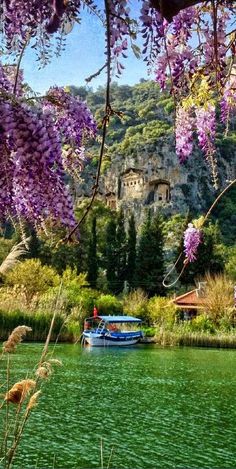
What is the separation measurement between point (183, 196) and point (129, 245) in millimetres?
20331

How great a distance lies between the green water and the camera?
887 centimetres

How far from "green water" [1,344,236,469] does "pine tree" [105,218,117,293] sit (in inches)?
940

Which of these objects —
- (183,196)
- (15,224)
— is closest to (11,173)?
(15,224)

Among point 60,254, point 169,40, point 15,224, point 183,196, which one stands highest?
point 183,196

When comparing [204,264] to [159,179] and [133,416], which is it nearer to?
[159,179]

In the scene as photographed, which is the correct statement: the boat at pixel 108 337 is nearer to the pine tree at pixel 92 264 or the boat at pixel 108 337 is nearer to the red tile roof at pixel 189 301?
the red tile roof at pixel 189 301

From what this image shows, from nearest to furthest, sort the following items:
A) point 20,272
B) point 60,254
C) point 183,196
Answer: point 20,272
point 60,254
point 183,196

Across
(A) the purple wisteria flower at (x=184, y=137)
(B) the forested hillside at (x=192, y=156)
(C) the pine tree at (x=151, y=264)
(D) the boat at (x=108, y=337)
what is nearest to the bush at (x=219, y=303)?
(D) the boat at (x=108, y=337)

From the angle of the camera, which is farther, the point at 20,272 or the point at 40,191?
the point at 20,272

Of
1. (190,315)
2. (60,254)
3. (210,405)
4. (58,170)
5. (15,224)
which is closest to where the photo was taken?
(58,170)

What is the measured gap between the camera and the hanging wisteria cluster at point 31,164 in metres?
1.53

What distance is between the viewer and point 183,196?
64.7 metres

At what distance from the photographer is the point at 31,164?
5.21 ft

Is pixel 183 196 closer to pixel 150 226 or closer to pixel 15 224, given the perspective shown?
pixel 150 226
